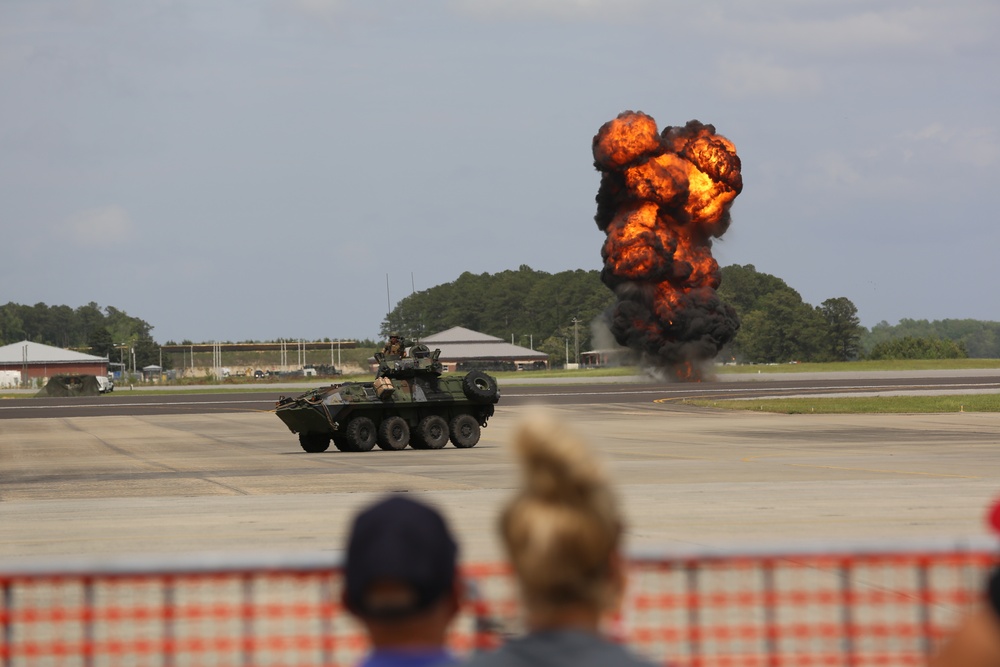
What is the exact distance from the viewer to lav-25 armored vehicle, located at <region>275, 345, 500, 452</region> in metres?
35.3

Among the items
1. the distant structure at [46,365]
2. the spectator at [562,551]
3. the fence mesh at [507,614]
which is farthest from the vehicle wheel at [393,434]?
the distant structure at [46,365]

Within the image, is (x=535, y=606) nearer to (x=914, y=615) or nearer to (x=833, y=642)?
(x=833, y=642)

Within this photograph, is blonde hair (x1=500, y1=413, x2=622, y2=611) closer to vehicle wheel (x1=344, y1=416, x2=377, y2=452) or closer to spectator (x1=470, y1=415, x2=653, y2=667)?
spectator (x1=470, y1=415, x2=653, y2=667)

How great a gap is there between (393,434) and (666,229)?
5901 cm

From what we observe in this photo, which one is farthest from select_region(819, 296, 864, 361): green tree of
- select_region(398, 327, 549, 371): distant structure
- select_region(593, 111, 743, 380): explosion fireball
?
select_region(593, 111, 743, 380): explosion fireball

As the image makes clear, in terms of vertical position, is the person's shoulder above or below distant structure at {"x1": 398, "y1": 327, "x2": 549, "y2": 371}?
below

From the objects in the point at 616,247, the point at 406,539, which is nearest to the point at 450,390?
the point at 406,539

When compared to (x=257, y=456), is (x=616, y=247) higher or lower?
higher

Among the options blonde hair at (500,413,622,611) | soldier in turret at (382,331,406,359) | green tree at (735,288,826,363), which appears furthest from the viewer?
green tree at (735,288,826,363)

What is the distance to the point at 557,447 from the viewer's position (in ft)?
9.32

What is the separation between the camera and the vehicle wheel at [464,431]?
3703 cm

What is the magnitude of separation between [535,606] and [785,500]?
17474 millimetres

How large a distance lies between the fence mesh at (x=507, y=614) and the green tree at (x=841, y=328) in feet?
515

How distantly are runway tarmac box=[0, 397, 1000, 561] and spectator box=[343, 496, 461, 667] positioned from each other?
2.76 metres
